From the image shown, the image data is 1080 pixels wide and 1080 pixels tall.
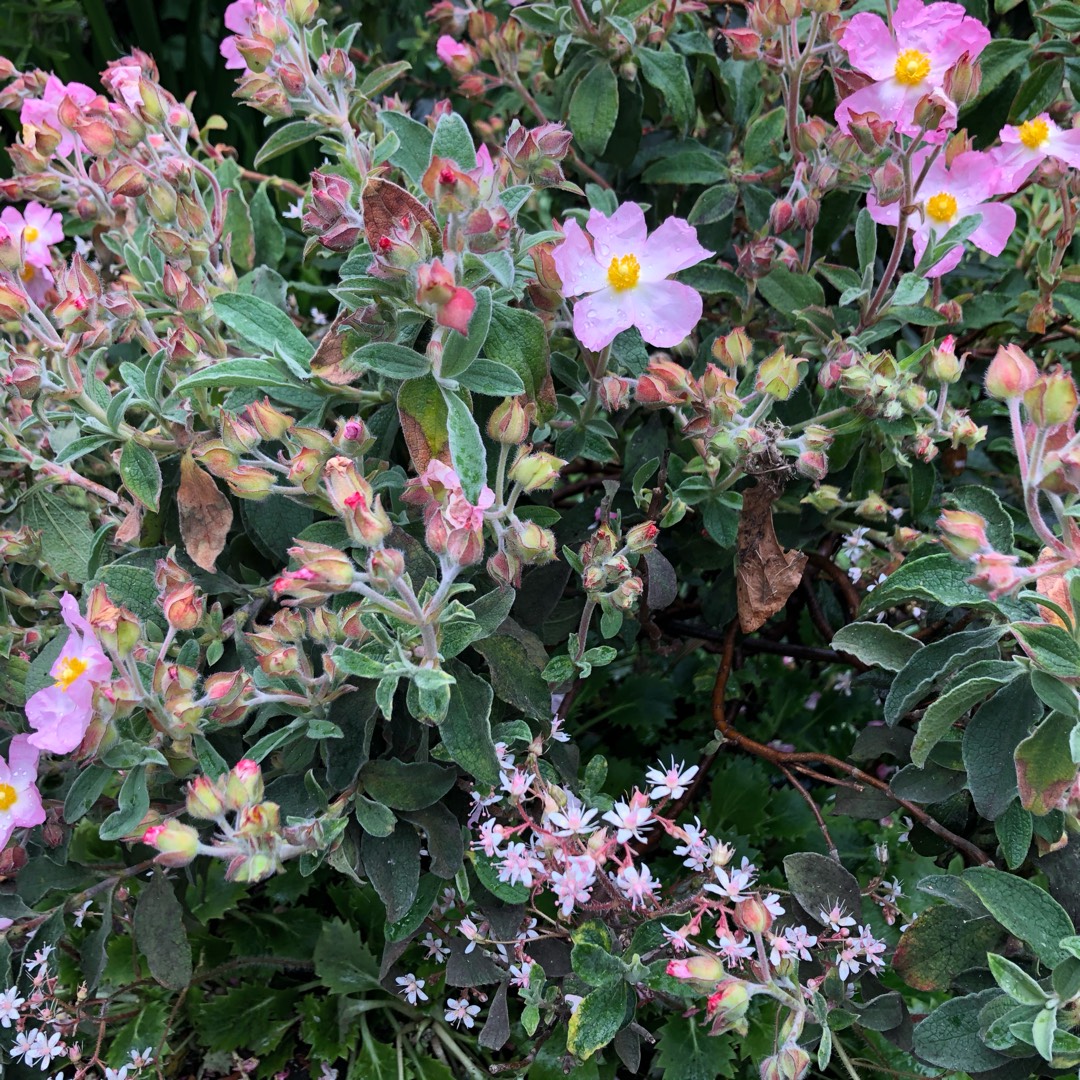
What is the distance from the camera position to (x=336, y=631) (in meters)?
0.79

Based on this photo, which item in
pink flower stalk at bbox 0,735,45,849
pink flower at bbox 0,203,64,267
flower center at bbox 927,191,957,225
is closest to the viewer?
pink flower stalk at bbox 0,735,45,849

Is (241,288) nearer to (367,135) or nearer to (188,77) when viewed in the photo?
(367,135)

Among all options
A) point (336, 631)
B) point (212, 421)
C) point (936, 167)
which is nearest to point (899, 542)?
point (936, 167)

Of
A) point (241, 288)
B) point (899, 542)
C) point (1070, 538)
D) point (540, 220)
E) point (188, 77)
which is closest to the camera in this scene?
point (1070, 538)

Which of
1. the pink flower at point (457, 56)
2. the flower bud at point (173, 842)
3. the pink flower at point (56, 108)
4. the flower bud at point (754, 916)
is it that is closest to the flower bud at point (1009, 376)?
the flower bud at point (754, 916)

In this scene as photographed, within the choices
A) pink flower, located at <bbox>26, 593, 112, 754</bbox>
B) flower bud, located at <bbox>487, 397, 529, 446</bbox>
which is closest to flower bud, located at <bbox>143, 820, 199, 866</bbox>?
pink flower, located at <bbox>26, 593, 112, 754</bbox>

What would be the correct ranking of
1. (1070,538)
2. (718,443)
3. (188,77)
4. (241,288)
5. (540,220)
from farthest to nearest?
(188,77) → (540,220) → (241,288) → (718,443) → (1070,538)

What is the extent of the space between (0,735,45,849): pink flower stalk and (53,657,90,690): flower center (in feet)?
0.30

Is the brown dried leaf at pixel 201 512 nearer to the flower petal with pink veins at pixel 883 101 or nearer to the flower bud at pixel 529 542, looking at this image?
the flower bud at pixel 529 542

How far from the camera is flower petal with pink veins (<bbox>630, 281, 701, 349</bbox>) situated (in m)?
0.91

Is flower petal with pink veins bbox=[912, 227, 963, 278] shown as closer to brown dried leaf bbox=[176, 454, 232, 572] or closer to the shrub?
the shrub

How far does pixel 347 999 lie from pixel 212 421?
656 millimetres

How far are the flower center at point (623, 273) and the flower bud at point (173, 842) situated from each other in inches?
21.7

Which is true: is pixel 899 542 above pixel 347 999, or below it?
above
